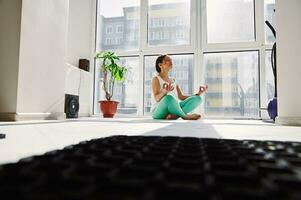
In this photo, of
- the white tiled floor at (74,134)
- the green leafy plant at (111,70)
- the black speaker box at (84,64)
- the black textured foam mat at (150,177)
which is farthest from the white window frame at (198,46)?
the black textured foam mat at (150,177)

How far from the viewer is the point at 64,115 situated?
3.33 meters

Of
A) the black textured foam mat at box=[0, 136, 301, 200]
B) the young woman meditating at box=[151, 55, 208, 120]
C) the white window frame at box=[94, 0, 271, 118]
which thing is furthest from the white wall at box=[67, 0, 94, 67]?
the black textured foam mat at box=[0, 136, 301, 200]

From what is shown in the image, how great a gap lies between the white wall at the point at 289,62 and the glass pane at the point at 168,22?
2.32 meters

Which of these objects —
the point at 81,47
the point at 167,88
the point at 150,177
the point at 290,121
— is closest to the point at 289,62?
the point at 290,121

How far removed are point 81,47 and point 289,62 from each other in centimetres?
367

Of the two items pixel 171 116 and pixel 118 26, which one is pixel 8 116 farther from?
pixel 118 26

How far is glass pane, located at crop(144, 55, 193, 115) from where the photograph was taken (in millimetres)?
4625

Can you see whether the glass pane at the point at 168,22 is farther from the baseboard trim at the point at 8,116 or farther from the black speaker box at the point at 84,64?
the baseboard trim at the point at 8,116

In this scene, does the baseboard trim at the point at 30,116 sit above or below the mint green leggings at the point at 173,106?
below

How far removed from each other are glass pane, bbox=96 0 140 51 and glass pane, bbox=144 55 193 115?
1.55 ft

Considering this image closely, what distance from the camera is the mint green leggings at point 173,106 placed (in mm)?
3533

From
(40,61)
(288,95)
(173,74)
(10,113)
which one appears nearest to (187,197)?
(288,95)

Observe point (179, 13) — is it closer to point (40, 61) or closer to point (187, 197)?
point (40, 61)

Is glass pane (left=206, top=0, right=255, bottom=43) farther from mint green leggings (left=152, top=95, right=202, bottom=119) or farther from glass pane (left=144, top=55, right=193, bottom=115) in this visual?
mint green leggings (left=152, top=95, right=202, bottom=119)
